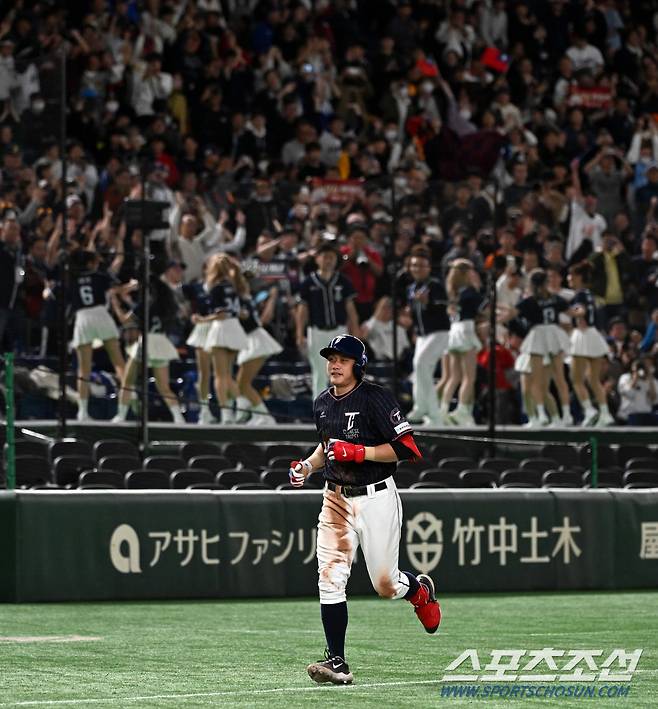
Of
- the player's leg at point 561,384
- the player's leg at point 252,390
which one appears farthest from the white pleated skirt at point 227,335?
the player's leg at point 561,384

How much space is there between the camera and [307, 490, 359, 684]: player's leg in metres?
8.07

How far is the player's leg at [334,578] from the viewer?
807cm

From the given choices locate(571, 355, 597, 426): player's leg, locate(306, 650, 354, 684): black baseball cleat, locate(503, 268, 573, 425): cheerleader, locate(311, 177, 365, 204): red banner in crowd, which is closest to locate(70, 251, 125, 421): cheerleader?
locate(311, 177, 365, 204): red banner in crowd

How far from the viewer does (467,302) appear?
710 inches

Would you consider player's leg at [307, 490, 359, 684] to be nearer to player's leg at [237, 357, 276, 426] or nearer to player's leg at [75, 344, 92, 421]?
player's leg at [75, 344, 92, 421]

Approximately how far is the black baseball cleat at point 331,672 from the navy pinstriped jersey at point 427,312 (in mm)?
9979

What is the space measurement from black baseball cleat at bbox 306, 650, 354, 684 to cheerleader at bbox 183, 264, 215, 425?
9306 millimetres

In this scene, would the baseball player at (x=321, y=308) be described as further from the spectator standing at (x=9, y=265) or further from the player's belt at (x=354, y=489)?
the player's belt at (x=354, y=489)

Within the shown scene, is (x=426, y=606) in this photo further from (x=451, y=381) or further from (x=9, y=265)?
(x=451, y=381)

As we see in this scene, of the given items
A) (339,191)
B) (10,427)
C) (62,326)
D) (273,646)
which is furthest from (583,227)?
(273,646)

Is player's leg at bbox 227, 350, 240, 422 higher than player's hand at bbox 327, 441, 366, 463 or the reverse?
higher

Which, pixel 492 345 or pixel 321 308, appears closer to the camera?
pixel 321 308

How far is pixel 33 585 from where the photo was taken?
13148mm

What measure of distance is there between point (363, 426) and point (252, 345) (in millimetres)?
9150
